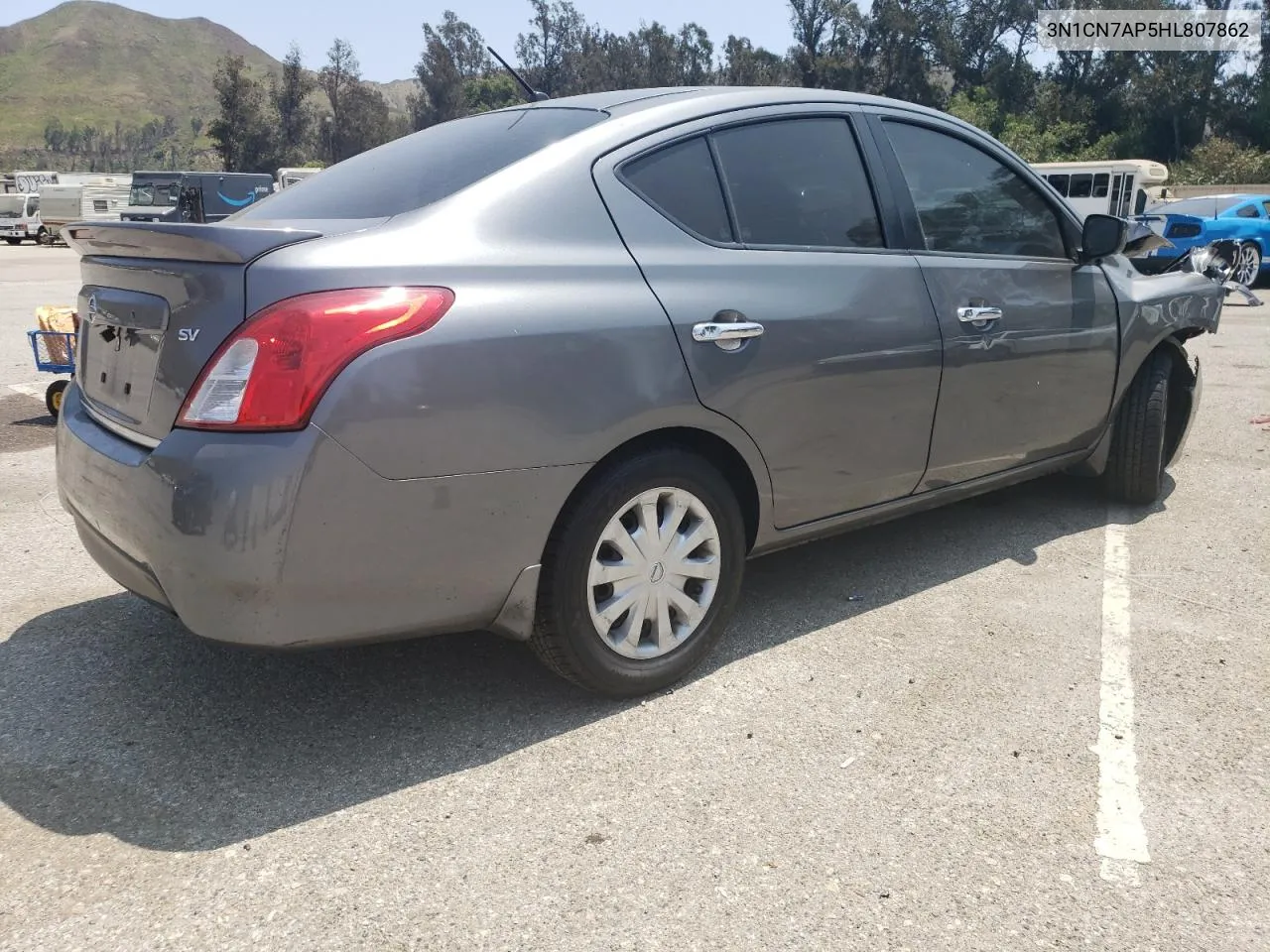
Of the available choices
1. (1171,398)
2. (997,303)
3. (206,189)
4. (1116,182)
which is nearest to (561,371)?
(997,303)

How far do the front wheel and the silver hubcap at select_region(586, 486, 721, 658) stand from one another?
16.7 meters

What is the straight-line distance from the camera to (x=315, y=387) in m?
2.36

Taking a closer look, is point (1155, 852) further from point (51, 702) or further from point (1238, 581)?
point (51, 702)

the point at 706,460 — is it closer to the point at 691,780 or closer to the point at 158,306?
the point at 691,780

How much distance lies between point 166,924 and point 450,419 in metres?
1.17

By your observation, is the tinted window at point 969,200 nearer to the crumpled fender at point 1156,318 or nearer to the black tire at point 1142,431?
the crumpled fender at point 1156,318

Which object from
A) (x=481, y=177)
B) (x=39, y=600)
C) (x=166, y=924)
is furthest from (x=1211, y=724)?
(x=39, y=600)

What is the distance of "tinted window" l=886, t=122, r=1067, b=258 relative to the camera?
148 inches

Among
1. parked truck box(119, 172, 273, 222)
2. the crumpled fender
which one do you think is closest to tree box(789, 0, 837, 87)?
parked truck box(119, 172, 273, 222)

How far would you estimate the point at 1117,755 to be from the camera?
2.82 m

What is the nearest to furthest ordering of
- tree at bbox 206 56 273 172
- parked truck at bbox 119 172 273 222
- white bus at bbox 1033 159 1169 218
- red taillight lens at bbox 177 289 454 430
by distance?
red taillight lens at bbox 177 289 454 430, white bus at bbox 1033 159 1169 218, parked truck at bbox 119 172 273 222, tree at bbox 206 56 273 172

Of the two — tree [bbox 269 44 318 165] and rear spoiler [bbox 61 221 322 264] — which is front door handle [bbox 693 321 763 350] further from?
tree [bbox 269 44 318 165]

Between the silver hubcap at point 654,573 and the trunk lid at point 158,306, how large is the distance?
107cm

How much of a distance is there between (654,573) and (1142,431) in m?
2.73
